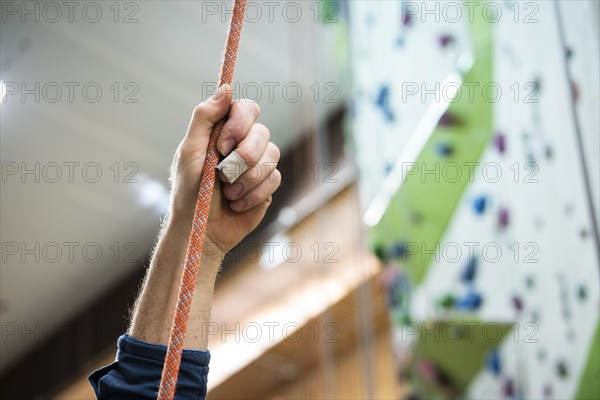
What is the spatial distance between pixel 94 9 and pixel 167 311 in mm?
2067

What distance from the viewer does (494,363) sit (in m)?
1.02

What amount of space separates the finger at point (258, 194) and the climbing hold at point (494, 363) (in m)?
0.56

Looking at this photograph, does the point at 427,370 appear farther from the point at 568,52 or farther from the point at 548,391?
the point at 568,52

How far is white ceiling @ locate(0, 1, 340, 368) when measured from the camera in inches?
98.3

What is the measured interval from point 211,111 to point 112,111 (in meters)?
2.36

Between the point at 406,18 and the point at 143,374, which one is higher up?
the point at 406,18

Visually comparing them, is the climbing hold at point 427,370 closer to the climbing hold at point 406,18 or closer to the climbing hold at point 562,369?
the climbing hold at point 562,369

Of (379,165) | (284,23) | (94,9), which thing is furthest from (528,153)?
(94,9)

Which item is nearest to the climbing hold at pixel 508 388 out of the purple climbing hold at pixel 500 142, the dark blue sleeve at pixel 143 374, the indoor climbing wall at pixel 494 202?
the indoor climbing wall at pixel 494 202

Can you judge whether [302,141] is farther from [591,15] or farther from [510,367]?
[591,15]

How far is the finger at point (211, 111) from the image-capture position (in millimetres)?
558

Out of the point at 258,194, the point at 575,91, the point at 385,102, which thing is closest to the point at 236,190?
the point at 258,194

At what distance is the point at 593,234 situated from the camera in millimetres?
771

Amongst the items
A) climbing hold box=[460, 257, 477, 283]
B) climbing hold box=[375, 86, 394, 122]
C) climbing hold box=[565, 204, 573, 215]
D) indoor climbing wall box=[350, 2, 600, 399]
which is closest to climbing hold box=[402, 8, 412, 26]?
indoor climbing wall box=[350, 2, 600, 399]
